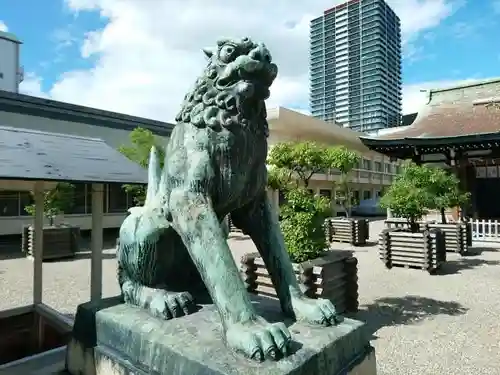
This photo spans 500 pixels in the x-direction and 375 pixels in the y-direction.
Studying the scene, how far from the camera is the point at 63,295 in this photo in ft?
22.7

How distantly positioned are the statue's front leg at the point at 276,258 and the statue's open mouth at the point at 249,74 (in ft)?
1.96

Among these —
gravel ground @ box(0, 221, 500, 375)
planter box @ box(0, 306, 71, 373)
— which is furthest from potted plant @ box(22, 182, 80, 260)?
planter box @ box(0, 306, 71, 373)

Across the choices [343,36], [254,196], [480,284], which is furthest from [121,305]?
[343,36]

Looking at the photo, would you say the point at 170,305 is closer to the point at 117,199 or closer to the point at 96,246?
the point at 96,246

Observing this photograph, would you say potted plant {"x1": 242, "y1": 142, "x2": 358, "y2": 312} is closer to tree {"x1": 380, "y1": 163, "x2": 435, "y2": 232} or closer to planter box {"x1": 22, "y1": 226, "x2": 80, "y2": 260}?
tree {"x1": 380, "y1": 163, "x2": 435, "y2": 232}

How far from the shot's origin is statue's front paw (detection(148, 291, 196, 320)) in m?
1.85

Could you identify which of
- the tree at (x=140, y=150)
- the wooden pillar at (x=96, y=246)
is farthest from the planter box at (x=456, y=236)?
the wooden pillar at (x=96, y=246)

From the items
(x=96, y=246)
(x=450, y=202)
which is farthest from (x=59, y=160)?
(x=450, y=202)

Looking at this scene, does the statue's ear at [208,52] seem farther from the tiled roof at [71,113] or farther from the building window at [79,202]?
the building window at [79,202]

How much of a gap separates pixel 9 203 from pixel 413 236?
1427 cm

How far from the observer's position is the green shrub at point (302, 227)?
5133 millimetres

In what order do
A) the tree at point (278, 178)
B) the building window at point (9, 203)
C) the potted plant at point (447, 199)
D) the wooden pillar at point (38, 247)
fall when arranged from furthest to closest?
the building window at point (9, 203), the tree at point (278, 178), the potted plant at point (447, 199), the wooden pillar at point (38, 247)

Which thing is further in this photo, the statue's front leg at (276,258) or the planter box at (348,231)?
the planter box at (348,231)

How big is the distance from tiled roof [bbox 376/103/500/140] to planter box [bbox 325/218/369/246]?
299 centimetres
